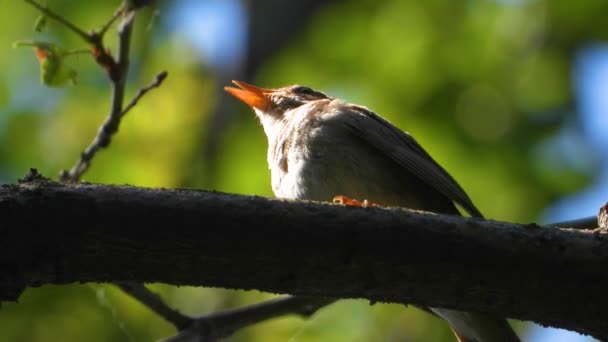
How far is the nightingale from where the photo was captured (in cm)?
565

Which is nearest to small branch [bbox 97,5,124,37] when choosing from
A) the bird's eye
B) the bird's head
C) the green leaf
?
the green leaf

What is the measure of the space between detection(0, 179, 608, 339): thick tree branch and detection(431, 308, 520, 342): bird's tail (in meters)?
1.81

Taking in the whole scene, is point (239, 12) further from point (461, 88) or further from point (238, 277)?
point (238, 277)

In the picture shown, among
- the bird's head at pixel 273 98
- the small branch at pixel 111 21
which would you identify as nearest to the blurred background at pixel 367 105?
the bird's head at pixel 273 98

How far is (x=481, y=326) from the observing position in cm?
552

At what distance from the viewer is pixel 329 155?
585 centimetres

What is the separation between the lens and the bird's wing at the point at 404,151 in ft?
18.6

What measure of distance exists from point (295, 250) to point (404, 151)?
99.7 inches

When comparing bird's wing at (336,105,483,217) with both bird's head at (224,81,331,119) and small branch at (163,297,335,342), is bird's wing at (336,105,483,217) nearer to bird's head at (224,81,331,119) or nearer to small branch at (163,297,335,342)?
small branch at (163,297,335,342)

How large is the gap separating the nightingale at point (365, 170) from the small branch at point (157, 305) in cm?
103

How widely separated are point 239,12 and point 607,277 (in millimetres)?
8781

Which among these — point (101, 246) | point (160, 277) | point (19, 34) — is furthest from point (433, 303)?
point (19, 34)

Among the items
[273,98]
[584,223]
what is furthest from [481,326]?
[273,98]

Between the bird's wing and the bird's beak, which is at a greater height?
the bird's beak
